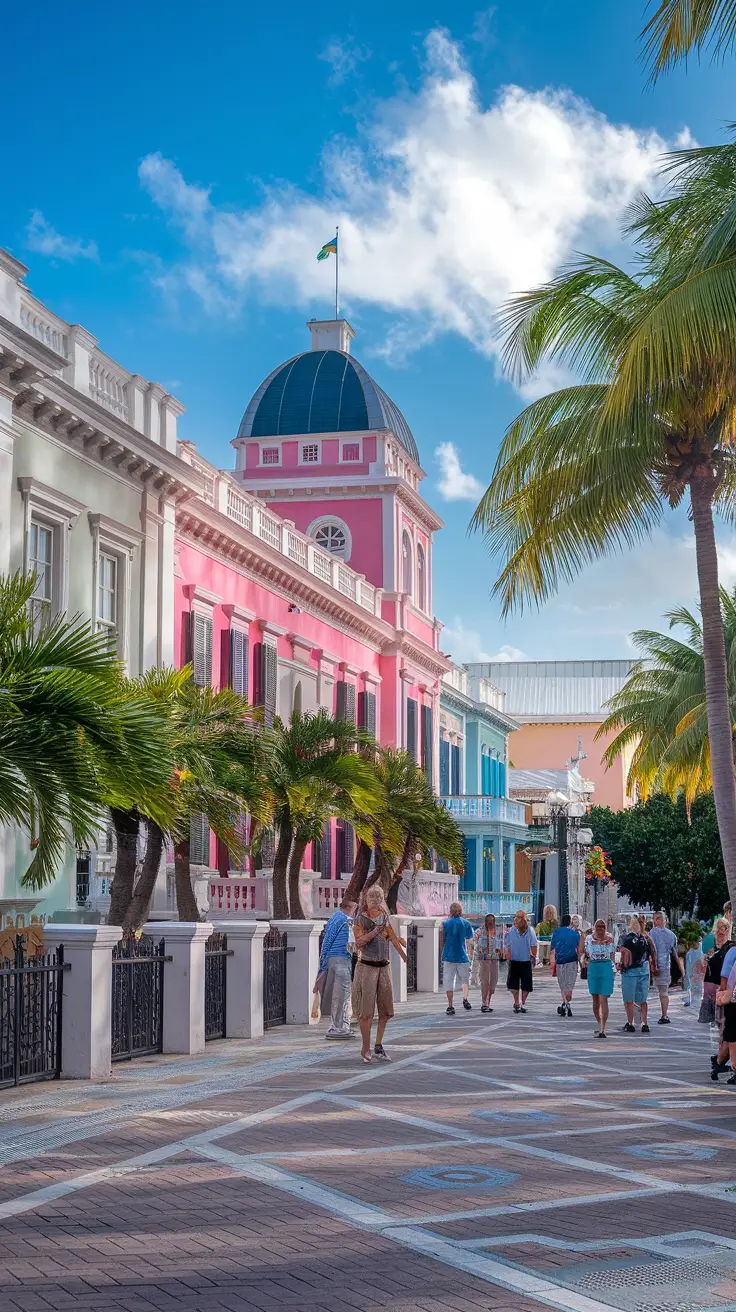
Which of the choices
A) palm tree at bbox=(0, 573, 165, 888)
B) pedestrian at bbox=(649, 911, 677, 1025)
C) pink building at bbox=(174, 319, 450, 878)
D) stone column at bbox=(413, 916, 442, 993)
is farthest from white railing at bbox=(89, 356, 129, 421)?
palm tree at bbox=(0, 573, 165, 888)

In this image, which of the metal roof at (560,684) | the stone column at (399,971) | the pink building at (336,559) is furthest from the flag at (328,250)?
the metal roof at (560,684)

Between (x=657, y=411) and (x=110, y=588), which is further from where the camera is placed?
(x=110, y=588)

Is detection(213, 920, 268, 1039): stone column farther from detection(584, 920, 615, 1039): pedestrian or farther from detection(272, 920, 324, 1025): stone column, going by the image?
detection(584, 920, 615, 1039): pedestrian

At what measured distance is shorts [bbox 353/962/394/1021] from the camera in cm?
1522

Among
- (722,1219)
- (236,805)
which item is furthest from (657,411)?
(722,1219)

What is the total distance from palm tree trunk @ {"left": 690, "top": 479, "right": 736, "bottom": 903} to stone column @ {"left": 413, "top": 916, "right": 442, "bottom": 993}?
1226cm

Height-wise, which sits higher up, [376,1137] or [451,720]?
[451,720]

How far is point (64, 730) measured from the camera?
34.6 ft

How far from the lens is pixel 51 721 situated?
1054 centimetres

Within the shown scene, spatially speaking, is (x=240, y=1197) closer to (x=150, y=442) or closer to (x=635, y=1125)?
(x=635, y=1125)

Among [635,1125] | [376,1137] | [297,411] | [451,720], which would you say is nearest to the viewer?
[376,1137]

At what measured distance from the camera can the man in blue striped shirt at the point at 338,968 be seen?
17750 mm

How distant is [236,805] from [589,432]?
5980mm

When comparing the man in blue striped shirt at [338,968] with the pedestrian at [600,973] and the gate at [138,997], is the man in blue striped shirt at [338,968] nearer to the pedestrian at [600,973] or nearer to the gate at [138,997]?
the gate at [138,997]
